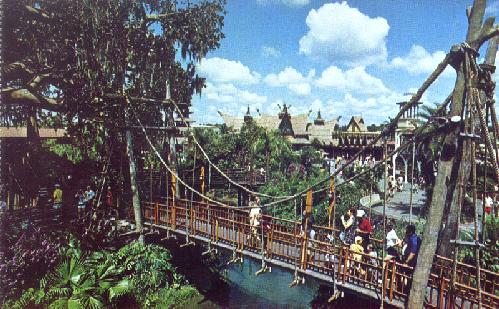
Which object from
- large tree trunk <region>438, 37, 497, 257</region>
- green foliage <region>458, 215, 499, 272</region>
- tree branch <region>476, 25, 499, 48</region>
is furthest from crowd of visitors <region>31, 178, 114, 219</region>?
tree branch <region>476, 25, 499, 48</region>

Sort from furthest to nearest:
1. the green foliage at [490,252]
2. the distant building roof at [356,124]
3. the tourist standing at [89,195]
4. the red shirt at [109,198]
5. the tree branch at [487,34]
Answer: the distant building roof at [356,124] → the red shirt at [109,198] → the tourist standing at [89,195] → the green foliage at [490,252] → the tree branch at [487,34]

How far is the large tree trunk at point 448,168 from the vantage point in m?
5.46

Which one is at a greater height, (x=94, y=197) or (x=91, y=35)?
(x=91, y=35)

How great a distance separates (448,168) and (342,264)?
4.74 meters

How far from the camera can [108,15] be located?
1301 centimetres

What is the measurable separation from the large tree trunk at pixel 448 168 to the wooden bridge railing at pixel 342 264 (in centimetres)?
51

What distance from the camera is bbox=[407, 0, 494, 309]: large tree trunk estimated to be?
5.46m

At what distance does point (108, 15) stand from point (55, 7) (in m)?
2.05

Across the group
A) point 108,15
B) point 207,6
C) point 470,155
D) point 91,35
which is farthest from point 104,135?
point 470,155

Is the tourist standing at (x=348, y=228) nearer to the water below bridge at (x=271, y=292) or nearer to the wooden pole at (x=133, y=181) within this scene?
the water below bridge at (x=271, y=292)

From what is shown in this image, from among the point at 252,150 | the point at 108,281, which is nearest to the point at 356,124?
the point at 252,150

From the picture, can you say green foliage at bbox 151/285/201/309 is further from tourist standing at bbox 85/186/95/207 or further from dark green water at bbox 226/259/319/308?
tourist standing at bbox 85/186/95/207

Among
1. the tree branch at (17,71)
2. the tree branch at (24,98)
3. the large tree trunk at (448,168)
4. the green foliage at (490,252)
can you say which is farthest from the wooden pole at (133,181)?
the green foliage at (490,252)

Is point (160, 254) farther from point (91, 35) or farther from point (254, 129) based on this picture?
point (254, 129)
